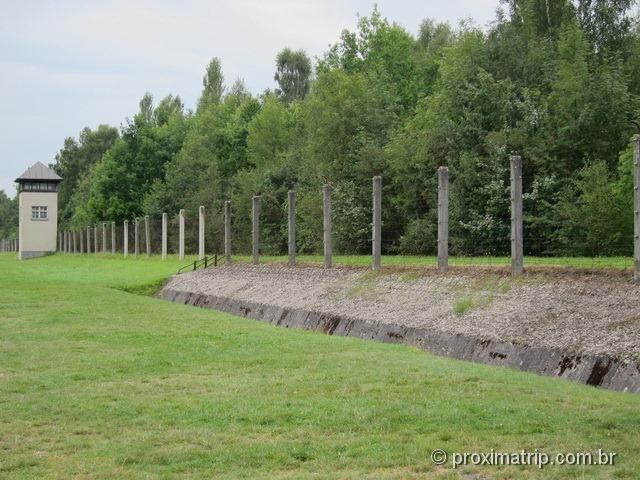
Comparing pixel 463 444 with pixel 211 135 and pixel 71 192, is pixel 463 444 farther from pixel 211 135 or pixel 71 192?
pixel 71 192

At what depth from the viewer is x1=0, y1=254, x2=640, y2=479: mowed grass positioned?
6.96 m

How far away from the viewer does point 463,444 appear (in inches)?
295

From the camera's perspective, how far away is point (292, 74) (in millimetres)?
104438

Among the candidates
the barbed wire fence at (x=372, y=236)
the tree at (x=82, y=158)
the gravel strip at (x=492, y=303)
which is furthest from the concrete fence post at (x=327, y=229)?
the tree at (x=82, y=158)

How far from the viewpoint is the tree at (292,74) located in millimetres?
103188

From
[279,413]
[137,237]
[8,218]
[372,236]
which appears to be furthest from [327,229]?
[8,218]

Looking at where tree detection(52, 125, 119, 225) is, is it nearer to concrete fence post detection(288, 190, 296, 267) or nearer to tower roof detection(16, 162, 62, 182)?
tower roof detection(16, 162, 62, 182)

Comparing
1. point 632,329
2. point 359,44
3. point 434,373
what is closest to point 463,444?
point 434,373

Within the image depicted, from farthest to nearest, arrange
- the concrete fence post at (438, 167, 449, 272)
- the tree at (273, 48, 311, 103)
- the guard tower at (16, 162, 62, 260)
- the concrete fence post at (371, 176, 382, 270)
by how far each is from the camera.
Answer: the tree at (273, 48, 311, 103) < the guard tower at (16, 162, 62, 260) < the concrete fence post at (371, 176, 382, 270) < the concrete fence post at (438, 167, 449, 272)

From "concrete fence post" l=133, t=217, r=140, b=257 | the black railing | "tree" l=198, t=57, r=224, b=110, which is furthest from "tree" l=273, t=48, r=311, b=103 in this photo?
the black railing

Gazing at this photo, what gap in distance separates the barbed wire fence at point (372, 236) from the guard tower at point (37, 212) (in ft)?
105

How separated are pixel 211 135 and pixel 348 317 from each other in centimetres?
7236

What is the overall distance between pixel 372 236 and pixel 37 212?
73041 mm

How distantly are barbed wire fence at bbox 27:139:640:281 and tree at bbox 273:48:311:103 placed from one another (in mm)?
44948
